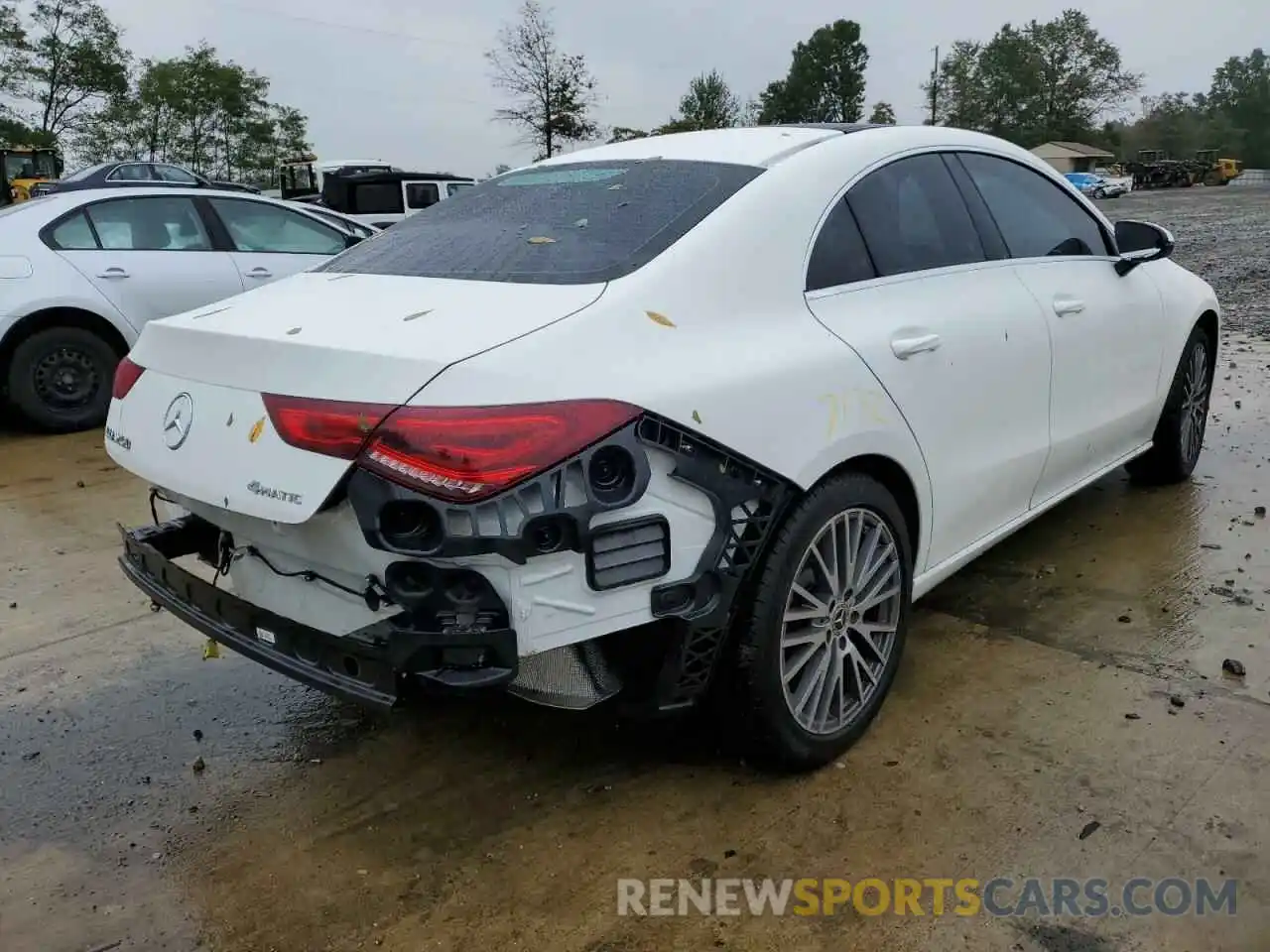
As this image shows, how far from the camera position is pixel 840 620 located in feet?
8.81

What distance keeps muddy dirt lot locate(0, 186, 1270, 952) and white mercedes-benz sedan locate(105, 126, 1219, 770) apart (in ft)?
1.02

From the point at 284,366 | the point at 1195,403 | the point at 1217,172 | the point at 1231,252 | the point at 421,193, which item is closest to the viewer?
the point at 284,366

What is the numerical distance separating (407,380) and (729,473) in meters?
0.72

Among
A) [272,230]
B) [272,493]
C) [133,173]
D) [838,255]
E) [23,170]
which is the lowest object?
[272,493]

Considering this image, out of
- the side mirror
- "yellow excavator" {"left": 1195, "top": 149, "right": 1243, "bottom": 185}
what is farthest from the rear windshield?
"yellow excavator" {"left": 1195, "top": 149, "right": 1243, "bottom": 185}

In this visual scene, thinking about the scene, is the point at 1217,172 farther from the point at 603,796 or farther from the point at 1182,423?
the point at 603,796

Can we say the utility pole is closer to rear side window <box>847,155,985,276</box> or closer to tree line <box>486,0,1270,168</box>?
tree line <box>486,0,1270,168</box>

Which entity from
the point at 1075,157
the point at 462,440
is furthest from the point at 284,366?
the point at 1075,157

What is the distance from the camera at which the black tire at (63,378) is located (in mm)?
6531

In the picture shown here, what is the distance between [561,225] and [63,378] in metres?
5.23

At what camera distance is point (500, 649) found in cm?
204

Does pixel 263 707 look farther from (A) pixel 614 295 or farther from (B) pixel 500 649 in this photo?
(A) pixel 614 295

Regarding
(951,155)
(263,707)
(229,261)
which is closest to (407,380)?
(263,707)

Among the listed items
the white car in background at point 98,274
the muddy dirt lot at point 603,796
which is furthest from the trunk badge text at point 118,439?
the white car in background at point 98,274
